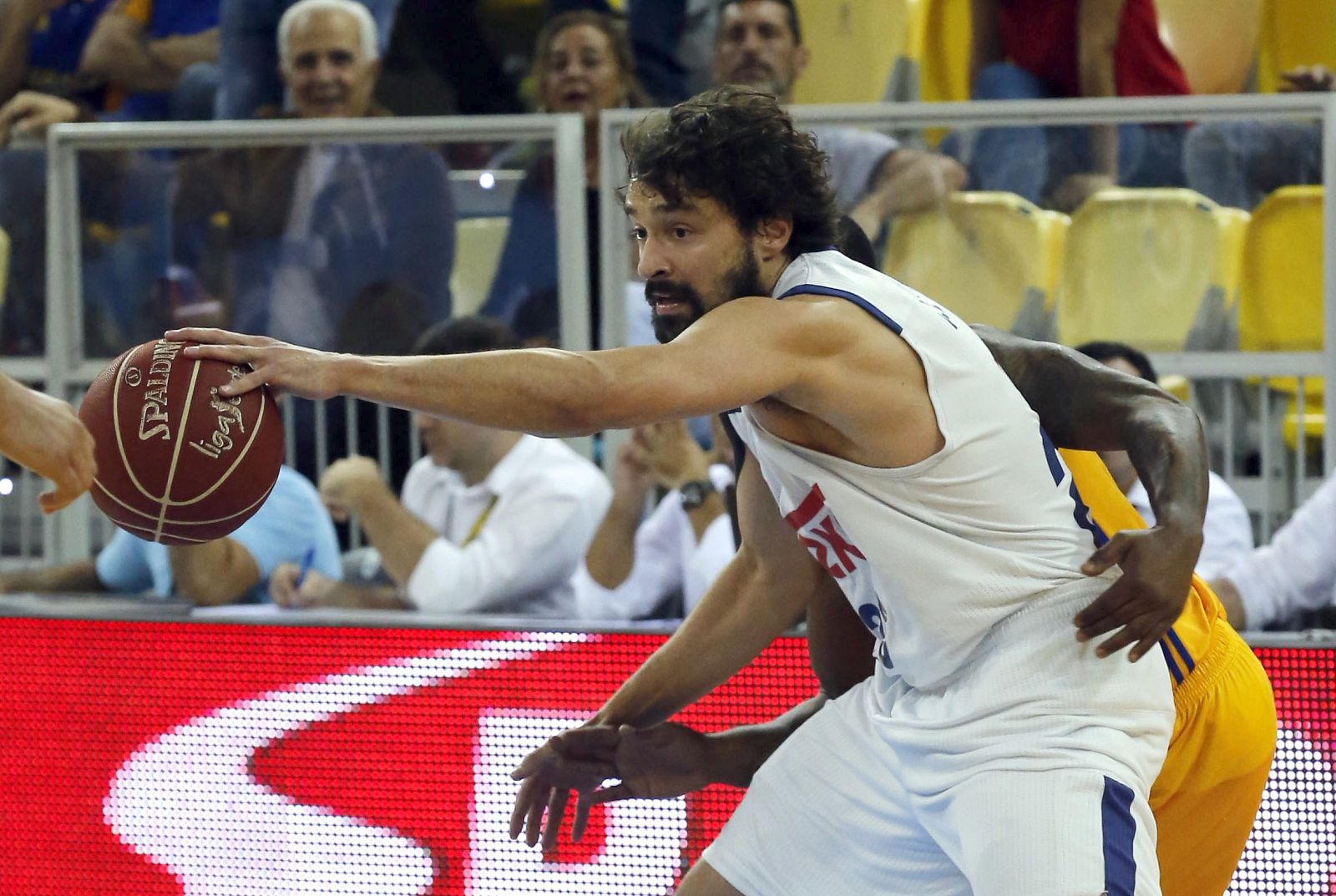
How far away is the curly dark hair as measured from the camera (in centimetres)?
254

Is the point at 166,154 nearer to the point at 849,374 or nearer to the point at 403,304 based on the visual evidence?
the point at 403,304

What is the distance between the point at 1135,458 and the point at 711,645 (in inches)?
34.1

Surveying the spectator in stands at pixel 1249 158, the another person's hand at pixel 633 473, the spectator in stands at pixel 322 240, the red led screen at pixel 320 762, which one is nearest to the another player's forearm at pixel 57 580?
the spectator in stands at pixel 322 240

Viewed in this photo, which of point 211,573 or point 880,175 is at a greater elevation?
point 880,175

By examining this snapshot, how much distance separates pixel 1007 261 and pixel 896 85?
1349mm

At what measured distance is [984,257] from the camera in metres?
4.90

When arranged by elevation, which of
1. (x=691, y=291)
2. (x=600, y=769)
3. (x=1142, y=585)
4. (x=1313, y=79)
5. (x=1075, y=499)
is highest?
(x=1313, y=79)

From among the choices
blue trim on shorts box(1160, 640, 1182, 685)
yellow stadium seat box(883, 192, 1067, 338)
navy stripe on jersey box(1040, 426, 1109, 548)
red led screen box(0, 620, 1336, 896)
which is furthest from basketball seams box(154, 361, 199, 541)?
yellow stadium seat box(883, 192, 1067, 338)

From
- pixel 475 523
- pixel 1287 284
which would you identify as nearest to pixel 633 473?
pixel 475 523

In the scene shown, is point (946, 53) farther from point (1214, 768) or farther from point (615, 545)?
point (1214, 768)

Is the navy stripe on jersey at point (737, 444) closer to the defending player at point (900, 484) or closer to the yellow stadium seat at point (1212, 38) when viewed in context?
the defending player at point (900, 484)

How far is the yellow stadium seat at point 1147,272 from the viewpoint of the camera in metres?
4.82

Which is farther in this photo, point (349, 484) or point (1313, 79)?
point (1313, 79)

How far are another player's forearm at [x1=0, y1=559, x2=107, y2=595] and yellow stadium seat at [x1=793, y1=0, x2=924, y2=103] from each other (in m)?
2.95
